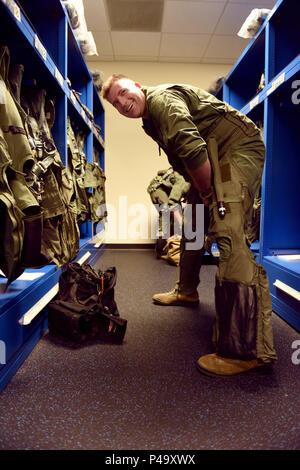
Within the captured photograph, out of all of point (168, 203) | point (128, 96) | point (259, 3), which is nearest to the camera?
point (128, 96)

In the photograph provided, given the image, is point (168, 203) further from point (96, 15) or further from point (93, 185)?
point (96, 15)

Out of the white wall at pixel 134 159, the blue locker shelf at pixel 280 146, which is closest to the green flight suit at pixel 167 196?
the white wall at pixel 134 159

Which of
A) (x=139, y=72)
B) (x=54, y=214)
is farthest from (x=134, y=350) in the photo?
(x=139, y=72)

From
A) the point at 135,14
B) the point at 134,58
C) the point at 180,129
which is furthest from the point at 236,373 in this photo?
the point at 134,58

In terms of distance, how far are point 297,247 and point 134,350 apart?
4.65 ft

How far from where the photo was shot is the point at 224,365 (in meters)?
1.09

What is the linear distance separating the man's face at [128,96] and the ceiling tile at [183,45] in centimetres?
312

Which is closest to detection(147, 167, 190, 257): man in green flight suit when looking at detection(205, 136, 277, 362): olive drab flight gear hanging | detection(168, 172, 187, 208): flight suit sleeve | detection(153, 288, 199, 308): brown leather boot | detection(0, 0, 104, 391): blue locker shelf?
detection(168, 172, 187, 208): flight suit sleeve

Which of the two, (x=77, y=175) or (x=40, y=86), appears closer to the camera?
(x=40, y=86)

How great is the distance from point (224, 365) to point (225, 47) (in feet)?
14.1

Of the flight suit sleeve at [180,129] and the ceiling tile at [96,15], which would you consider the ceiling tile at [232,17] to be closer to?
the ceiling tile at [96,15]

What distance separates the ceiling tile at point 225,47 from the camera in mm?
3852

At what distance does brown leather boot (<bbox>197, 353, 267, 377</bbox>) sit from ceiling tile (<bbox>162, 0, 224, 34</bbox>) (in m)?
3.63

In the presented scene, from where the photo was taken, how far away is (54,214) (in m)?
1.57
